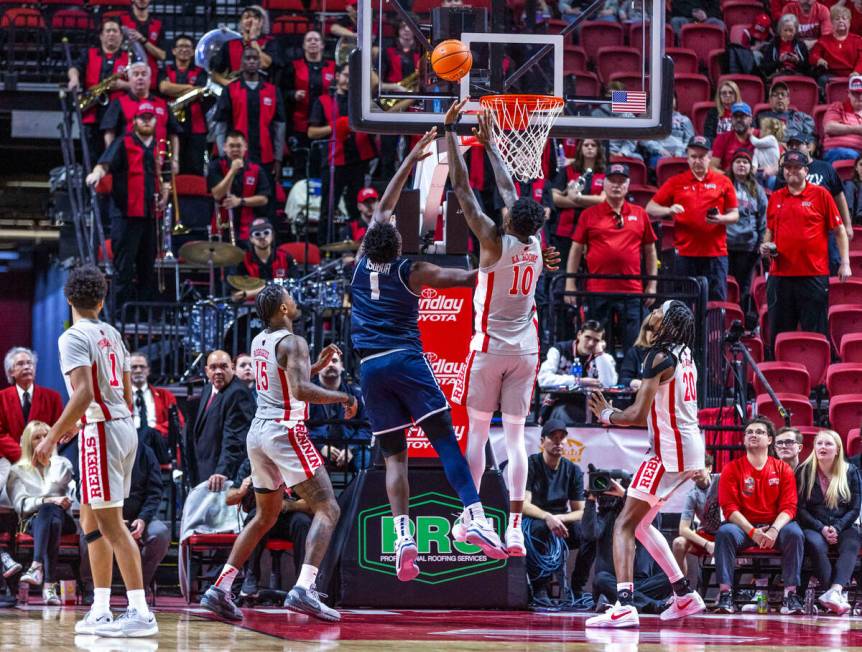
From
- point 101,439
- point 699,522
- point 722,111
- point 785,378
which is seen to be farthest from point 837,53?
point 101,439

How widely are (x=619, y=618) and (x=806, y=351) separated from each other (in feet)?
18.9

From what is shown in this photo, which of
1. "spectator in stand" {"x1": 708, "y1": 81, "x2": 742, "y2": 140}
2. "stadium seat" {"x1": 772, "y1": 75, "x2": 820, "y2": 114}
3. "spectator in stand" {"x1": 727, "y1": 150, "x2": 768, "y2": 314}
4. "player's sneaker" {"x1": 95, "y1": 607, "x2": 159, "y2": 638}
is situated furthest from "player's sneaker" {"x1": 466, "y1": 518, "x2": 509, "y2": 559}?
"stadium seat" {"x1": 772, "y1": 75, "x2": 820, "y2": 114}

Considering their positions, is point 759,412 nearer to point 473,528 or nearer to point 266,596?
point 266,596

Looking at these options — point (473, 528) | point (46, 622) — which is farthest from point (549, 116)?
point (46, 622)

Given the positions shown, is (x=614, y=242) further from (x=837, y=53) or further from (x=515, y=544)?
(x=837, y=53)

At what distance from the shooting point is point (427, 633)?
887cm

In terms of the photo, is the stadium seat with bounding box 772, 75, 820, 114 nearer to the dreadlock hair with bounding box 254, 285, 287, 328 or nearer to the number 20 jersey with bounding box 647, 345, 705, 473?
the number 20 jersey with bounding box 647, 345, 705, 473

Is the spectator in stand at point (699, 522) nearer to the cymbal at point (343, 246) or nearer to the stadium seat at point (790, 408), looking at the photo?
the stadium seat at point (790, 408)

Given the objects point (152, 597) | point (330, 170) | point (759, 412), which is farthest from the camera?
point (330, 170)

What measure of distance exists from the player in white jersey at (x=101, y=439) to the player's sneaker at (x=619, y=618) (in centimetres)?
290

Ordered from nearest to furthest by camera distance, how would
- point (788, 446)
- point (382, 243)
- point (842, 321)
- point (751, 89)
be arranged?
point (382, 243), point (788, 446), point (842, 321), point (751, 89)

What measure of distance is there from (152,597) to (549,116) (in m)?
4.99

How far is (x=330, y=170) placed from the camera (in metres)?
17.0

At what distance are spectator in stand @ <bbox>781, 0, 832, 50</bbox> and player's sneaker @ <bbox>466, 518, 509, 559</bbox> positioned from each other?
12.9 meters
